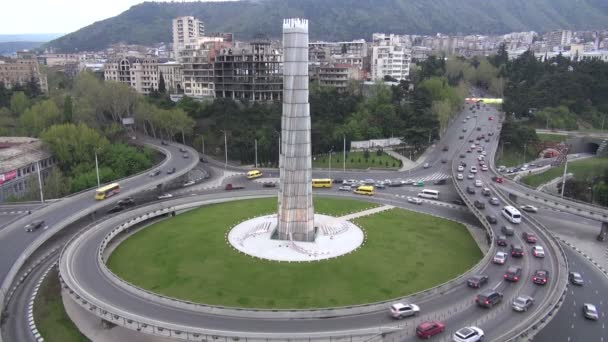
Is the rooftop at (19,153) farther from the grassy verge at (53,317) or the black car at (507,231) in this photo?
the black car at (507,231)

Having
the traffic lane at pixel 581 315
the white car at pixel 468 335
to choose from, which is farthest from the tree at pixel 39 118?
the traffic lane at pixel 581 315

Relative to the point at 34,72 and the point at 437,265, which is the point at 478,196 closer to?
the point at 437,265

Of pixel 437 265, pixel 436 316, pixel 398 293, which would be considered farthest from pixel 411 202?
pixel 436 316

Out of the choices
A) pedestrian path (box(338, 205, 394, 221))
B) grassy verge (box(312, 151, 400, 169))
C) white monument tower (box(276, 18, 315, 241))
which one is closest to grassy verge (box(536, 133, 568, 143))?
grassy verge (box(312, 151, 400, 169))

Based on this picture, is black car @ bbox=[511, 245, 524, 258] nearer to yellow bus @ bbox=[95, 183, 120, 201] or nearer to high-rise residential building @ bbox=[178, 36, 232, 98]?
yellow bus @ bbox=[95, 183, 120, 201]

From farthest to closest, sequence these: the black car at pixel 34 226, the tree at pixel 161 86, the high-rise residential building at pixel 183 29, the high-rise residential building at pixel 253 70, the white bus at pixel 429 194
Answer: the high-rise residential building at pixel 183 29, the tree at pixel 161 86, the high-rise residential building at pixel 253 70, the white bus at pixel 429 194, the black car at pixel 34 226

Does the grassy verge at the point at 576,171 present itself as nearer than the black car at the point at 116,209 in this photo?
No
